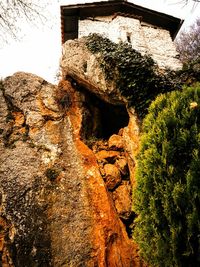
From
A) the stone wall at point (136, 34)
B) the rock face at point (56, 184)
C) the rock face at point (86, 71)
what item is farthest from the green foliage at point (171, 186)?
the stone wall at point (136, 34)

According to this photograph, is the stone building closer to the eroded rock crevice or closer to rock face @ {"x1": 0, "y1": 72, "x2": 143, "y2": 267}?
the eroded rock crevice

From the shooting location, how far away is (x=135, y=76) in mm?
7523

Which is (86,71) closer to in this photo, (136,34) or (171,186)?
(171,186)

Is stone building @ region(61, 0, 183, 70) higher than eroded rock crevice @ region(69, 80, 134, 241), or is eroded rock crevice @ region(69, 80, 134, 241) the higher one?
stone building @ region(61, 0, 183, 70)

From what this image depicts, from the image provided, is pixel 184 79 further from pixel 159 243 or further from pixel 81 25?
pixel 81 25

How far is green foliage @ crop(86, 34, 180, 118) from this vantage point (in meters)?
7.22

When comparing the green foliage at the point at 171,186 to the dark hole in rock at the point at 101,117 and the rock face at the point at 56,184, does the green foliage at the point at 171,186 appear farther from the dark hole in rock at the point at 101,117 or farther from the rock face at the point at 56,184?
the dark hole in rock at the point at 101,117

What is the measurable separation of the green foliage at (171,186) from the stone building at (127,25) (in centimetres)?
971

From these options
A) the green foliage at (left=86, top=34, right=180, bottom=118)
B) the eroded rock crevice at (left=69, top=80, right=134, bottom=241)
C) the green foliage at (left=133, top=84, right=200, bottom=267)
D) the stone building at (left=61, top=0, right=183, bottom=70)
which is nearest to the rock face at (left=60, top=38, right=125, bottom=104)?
the green foliage at (left=86, top=34, right=180, bottom=118)

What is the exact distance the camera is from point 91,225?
603 cm

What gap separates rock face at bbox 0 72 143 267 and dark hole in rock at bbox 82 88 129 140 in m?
0.07

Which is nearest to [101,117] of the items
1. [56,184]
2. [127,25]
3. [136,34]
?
[56,184]

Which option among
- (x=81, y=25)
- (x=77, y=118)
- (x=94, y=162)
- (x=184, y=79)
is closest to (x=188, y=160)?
(x=94, y=162)

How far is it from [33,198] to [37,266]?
4.75ft
